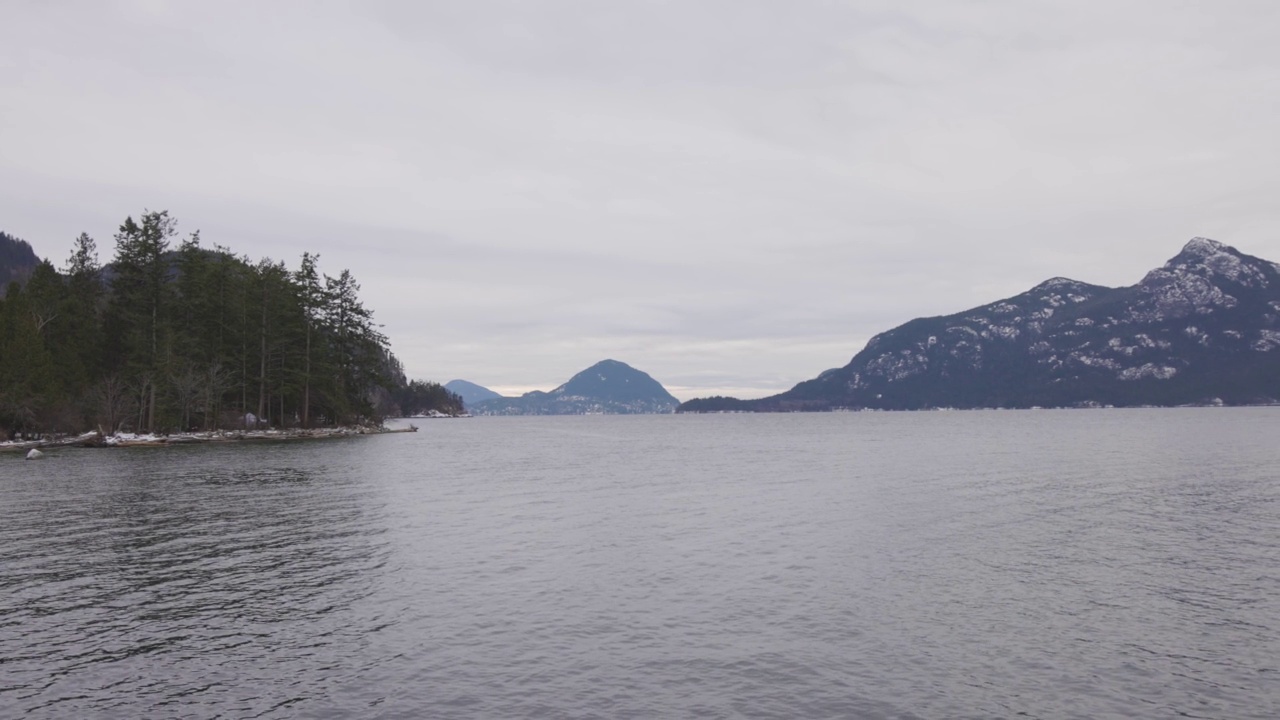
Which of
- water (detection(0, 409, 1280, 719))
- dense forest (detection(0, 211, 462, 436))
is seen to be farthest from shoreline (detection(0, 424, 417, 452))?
water (detection(0, 409, 1280, 719))

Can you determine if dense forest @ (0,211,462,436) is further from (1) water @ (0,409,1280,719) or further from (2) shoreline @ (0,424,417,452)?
(1) water @ (0,409,1280,719)

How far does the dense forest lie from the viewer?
106875mm

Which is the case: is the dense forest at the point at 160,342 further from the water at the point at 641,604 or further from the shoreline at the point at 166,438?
the water at the point at 641,604

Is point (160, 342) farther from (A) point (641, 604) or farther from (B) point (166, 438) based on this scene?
(A) point (641, 604)

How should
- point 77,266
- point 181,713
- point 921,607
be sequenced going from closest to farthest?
1. point 181,713
2. point 921,607
3. point 77,266

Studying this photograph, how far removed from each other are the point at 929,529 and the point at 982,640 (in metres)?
19.9

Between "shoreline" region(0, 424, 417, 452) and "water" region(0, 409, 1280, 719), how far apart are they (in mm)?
A: 59463

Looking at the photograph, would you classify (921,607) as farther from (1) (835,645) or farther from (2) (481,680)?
(2) (481,680)

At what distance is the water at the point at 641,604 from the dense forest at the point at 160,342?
63.2 m

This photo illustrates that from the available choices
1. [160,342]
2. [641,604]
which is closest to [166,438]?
[160,342]

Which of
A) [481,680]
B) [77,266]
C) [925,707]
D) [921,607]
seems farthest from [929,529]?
[77,266]

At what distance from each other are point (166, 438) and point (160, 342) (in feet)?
51.5

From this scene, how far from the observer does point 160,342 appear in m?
119

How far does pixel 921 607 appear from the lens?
25.5m
